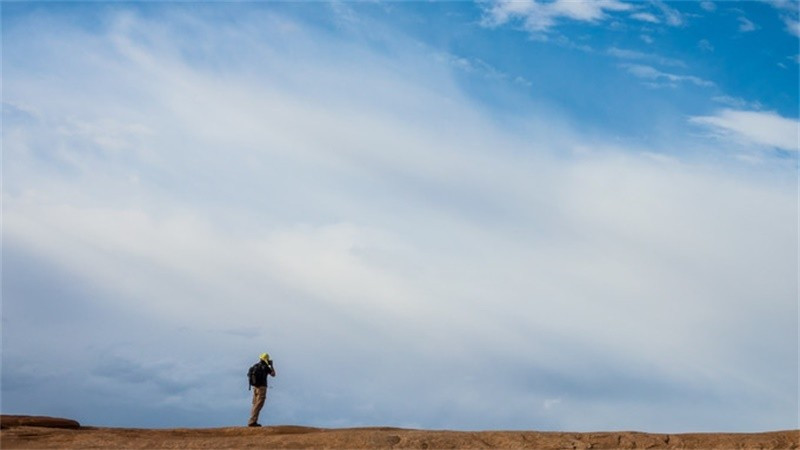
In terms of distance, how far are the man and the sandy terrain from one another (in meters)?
1.81

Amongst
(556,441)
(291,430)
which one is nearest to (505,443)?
(556,441)

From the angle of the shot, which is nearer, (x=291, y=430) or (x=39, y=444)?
(x=39, y=444)

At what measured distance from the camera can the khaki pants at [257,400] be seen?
39219mm

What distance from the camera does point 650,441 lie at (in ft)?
117

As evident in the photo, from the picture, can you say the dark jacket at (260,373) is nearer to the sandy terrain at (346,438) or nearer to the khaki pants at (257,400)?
the khaki pants at (257,400)

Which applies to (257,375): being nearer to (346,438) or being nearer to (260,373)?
(260,373)

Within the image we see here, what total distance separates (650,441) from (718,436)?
2.74m

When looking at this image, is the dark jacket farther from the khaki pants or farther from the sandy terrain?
the sandy terrain

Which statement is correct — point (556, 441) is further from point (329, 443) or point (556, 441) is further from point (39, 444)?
point (39, 444)

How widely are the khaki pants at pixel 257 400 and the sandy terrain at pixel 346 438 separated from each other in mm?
1756

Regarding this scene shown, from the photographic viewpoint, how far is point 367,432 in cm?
3538

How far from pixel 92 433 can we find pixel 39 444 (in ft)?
8.48

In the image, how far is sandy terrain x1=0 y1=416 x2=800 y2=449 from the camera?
34.4 m

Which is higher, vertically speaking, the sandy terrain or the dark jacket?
the dark jacket
